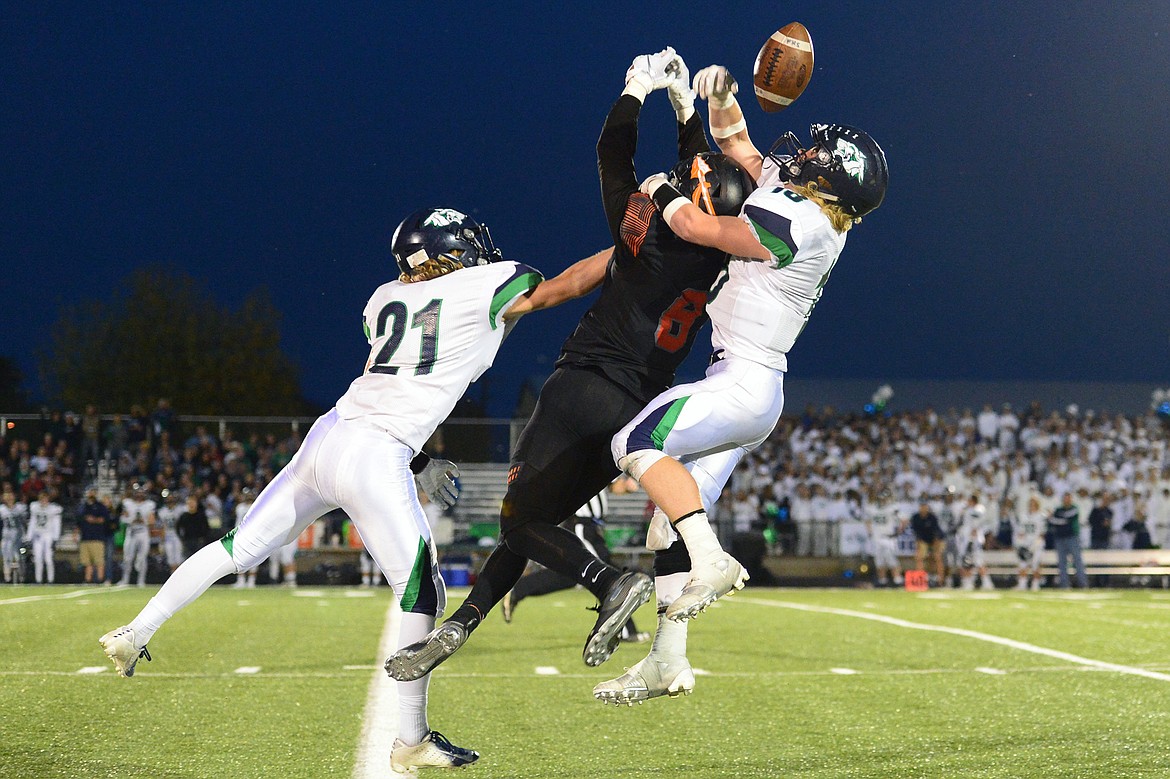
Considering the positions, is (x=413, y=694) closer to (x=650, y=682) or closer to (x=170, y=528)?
(x=650, y=682)

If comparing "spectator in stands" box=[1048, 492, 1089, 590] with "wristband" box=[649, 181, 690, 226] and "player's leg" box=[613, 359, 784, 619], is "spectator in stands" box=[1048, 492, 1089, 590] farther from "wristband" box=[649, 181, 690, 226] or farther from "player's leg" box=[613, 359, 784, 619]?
"wristband" box=[649, 181, 690, 226]

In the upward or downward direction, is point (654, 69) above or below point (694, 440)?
above

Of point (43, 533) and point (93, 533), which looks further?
point (43, 533)

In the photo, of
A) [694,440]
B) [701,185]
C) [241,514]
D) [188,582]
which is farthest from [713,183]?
[241,514]

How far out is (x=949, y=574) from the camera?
19.0 meters

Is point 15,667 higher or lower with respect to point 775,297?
lower

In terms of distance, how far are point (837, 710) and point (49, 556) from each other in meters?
14.6

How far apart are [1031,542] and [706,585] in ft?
54.7

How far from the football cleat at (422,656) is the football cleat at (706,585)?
78cm

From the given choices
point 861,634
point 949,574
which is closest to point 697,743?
point 861,634

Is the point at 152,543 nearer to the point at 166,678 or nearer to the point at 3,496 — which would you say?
the point at 3,496

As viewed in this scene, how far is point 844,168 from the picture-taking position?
13.5ft

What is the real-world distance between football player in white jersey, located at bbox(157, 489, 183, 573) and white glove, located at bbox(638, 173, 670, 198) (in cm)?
1496

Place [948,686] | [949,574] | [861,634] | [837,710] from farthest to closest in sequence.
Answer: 1. [949,574]
2. [861,634]
3. [948,686]
4. [837,710]
